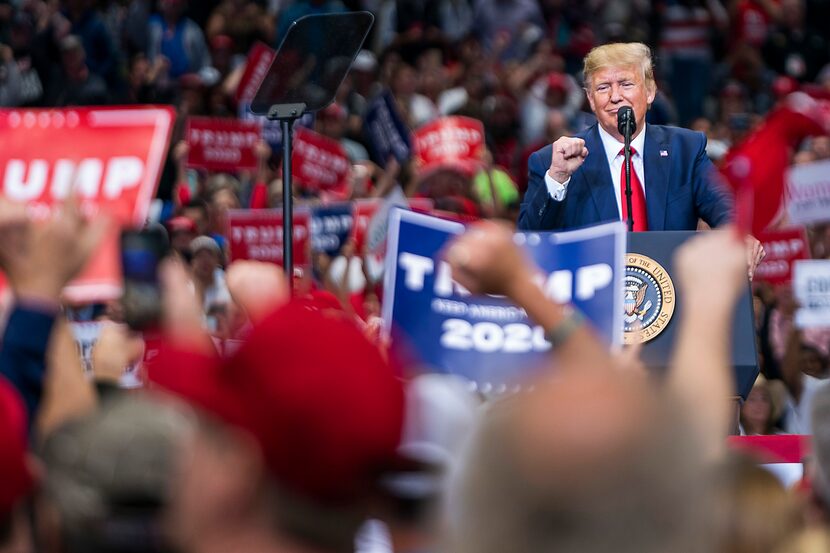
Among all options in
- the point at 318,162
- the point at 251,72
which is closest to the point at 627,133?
the point at 318,162

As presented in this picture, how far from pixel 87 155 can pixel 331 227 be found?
138 inches

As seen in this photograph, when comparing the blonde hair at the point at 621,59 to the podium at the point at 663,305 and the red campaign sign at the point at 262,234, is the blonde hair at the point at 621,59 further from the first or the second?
the red campaign sign at the point at 262,234

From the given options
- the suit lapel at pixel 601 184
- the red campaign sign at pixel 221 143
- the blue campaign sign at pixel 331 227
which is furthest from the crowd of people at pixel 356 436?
the red campaign sign at pixel 221 143

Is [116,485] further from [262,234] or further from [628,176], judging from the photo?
[262,234]

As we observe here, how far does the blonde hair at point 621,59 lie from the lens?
19.7 feet

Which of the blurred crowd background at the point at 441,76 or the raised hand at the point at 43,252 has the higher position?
the blurred crowd background at the point at 441,76

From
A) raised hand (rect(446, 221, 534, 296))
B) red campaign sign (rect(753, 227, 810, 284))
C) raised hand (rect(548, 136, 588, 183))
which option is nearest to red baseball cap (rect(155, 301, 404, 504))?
raised hand (rect(446, 221, 534, 296))

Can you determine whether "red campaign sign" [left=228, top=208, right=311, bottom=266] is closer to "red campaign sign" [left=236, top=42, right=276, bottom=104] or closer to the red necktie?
"red campaign sign" [left=236, top=42, right=276, bottom=104]

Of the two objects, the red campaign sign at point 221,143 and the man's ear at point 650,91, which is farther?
the red campaign sign at point 221,143

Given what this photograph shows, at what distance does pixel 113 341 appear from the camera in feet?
11.2

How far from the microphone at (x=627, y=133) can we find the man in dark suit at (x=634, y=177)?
168mm

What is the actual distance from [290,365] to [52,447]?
706 mm

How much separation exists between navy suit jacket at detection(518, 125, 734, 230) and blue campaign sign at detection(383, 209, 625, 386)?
0.51 m

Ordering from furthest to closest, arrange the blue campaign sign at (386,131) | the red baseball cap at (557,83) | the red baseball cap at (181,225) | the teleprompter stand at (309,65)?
the red baseball cap at (557,83), the blue campaign sign at (386,131), the red baseball cap at (181,225), the teleprompter stand at (309,65)
